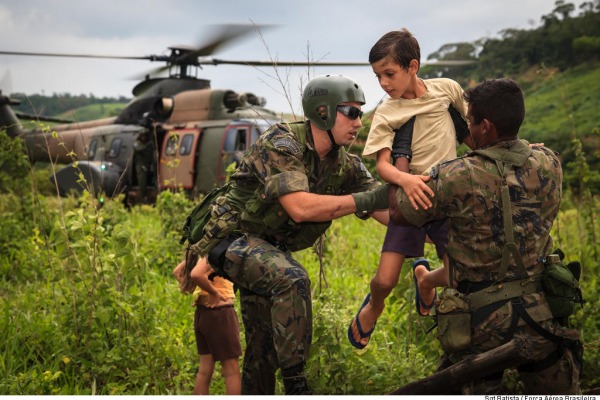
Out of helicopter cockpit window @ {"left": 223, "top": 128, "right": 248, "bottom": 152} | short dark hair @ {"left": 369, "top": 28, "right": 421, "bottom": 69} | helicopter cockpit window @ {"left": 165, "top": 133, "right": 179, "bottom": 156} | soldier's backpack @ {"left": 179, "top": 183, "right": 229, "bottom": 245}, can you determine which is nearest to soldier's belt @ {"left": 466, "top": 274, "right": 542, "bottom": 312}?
short dark hair @ {"left": 369, "top": 28, "right": 421, "bottom": 69}

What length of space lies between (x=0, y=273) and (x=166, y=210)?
2007 mm

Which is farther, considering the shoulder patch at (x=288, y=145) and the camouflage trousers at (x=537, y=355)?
the shoulder patch at (x=288, y=145)

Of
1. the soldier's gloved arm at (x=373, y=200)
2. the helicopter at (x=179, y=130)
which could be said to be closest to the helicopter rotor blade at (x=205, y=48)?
the helicopter at (x=179, y=130)

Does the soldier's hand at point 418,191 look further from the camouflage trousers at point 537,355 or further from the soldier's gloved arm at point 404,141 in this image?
the camouflage trousers at point 537,355

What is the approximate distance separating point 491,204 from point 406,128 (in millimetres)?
785

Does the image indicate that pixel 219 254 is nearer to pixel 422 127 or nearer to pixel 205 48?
pixel 422 127

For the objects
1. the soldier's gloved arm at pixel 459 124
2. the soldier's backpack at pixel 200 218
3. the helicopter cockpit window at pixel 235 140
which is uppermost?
the soldier's gloved arm at pixel 459 124

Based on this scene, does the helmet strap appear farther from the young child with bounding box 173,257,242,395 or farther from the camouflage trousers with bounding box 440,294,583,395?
the camouflage trousers with bounding box 440,294,583,395

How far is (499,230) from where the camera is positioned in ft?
11.0

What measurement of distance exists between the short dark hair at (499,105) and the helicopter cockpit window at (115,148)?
1405 cm

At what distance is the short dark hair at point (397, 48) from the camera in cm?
377

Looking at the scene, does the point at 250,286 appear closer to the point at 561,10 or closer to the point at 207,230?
the point at 207,230

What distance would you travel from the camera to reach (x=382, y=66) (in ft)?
12.5

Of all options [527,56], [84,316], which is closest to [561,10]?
[527,56]
